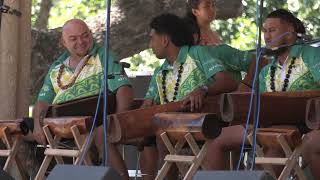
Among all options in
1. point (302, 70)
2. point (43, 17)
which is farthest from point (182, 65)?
point (43, 17)

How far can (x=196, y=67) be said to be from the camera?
577 centimetres

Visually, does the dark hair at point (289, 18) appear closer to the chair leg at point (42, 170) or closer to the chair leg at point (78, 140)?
the chair leg at point (78, 140)

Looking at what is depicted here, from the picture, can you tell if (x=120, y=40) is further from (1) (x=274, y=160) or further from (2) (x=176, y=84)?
(1) (x=274, y=160)

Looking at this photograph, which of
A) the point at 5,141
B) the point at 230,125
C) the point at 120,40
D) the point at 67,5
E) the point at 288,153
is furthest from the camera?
the point at 67,5

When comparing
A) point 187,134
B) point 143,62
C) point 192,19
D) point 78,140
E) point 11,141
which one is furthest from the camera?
point 143,62

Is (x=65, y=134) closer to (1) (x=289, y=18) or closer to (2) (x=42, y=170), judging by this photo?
(2) (x=42, y=170)

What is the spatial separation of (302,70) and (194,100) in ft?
1.94

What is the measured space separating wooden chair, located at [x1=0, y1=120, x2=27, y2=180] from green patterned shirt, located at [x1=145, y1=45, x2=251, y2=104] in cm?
81

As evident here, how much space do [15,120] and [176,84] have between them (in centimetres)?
100

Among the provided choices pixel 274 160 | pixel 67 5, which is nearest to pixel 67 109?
pixel 274 160

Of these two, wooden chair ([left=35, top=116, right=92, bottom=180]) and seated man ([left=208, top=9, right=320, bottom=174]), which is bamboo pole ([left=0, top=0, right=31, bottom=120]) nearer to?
wooden chair ([left=35, top=116, right=92, bottom=180])

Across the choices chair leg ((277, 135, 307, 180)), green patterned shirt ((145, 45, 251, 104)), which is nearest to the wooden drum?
green patterned shirt ((145, 45, 251, 104))

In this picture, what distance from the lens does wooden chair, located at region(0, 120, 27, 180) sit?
5.95 metres

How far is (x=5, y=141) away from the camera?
6.09 m
